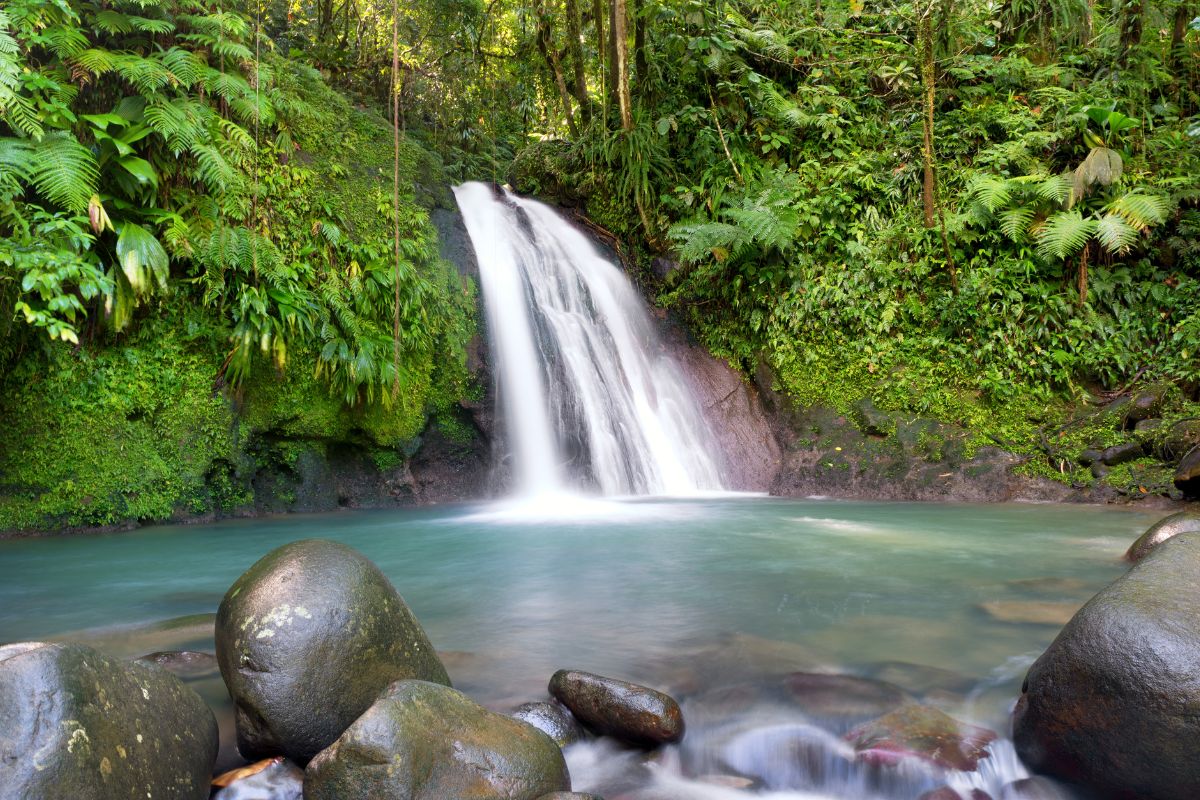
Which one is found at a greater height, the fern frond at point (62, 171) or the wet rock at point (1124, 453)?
the fern frond at point (62, 171)

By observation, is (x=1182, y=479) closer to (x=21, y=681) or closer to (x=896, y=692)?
(x=896, y=692)

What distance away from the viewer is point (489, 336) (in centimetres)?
943

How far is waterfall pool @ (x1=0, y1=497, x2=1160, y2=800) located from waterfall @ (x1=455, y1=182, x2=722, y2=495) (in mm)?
1436

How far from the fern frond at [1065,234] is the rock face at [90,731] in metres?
9.02

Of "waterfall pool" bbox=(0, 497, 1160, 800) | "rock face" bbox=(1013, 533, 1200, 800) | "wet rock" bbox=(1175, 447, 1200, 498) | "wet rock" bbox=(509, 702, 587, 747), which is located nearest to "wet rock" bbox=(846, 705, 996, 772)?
"waterfall pool" bbox=(0, 497, 1160, 800)

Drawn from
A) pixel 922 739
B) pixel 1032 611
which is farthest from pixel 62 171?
pixel 1032 611

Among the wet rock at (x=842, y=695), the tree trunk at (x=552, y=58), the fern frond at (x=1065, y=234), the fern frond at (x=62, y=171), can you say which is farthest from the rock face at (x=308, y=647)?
the tree trunk at (x=552, y=58)

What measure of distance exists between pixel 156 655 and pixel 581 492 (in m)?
5.84

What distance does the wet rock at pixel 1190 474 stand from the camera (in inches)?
271

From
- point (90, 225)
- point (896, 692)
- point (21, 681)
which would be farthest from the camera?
point (90, 225)

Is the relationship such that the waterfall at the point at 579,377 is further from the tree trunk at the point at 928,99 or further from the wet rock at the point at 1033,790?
the wet rock at the point at 1033,790

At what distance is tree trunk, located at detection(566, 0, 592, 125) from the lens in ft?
40.0

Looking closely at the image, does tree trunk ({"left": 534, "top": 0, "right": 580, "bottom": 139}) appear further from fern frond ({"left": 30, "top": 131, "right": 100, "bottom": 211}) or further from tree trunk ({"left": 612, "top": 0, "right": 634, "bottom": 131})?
fern frond ({"left": 30, "top": 131, "right": 100, "bottom": 211})

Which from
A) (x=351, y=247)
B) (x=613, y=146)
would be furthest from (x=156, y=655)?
(x=613, y=146)
